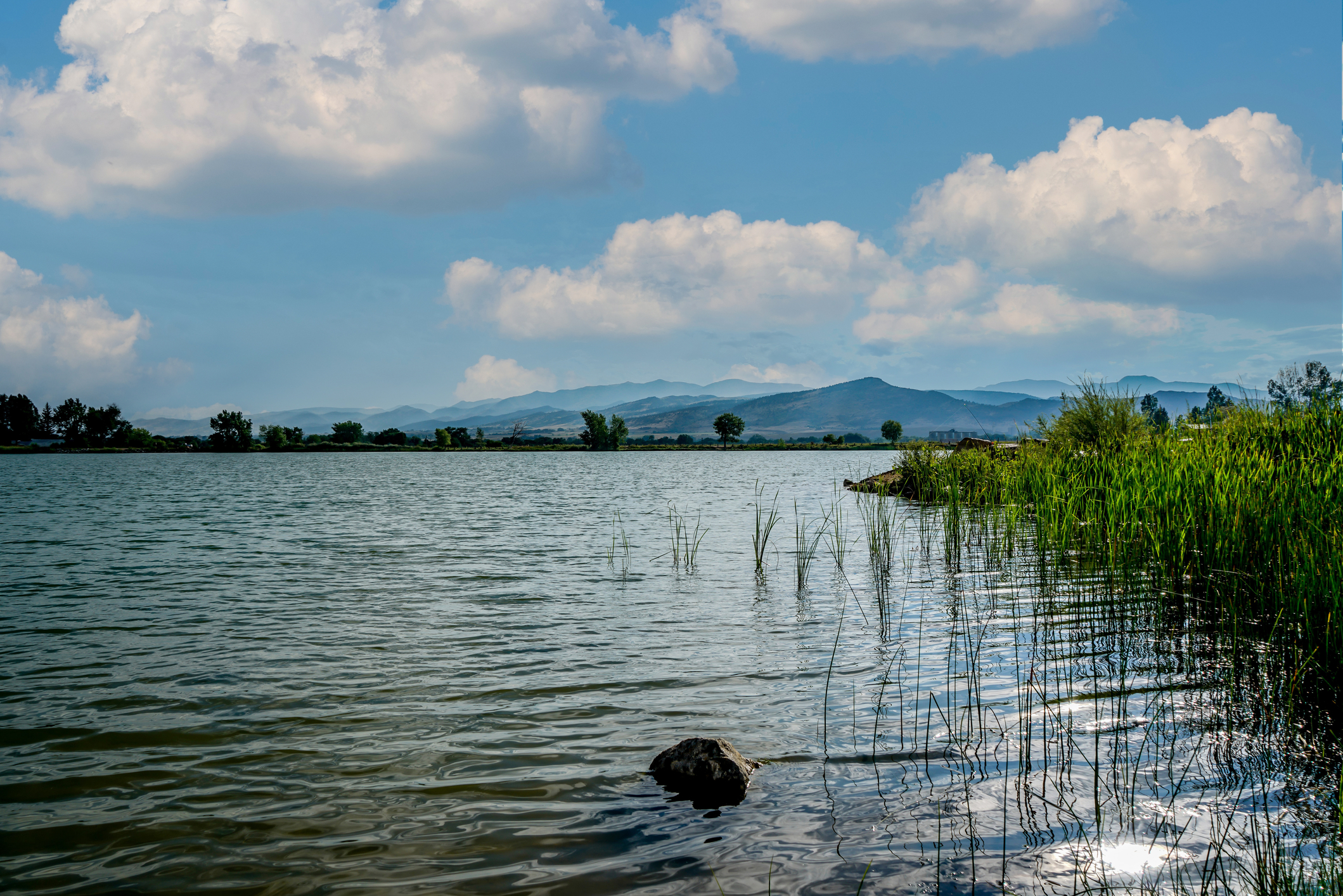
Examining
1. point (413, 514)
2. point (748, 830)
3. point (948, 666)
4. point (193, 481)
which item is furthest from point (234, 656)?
point (193, 481)

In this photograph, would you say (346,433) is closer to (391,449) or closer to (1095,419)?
(391,449)

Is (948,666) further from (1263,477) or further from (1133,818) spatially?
(1263,477)

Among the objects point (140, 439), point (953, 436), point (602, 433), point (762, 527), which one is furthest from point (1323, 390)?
point (140, 439)

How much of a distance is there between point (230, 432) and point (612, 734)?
184m

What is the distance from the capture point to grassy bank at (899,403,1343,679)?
659cm

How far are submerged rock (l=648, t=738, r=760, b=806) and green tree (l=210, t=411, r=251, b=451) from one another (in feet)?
601

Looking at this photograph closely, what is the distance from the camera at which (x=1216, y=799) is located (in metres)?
4.94

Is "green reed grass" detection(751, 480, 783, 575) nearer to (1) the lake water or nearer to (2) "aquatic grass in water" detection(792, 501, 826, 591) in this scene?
(2) "aquatic grass in water" detection(792, 501, 826, 591)

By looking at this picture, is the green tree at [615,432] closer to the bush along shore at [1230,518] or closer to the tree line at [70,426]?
the tree line at [70,426]

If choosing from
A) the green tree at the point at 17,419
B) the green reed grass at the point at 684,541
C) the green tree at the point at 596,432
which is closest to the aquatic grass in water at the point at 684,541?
the green reed grass at the point at 684,541

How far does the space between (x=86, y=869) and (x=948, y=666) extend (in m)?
7.74

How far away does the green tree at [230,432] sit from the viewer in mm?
161000

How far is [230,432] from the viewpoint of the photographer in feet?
536

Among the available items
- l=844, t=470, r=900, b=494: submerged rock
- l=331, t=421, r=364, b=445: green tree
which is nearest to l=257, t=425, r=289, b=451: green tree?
l=331, t=421, r=364, b=445: green tree
